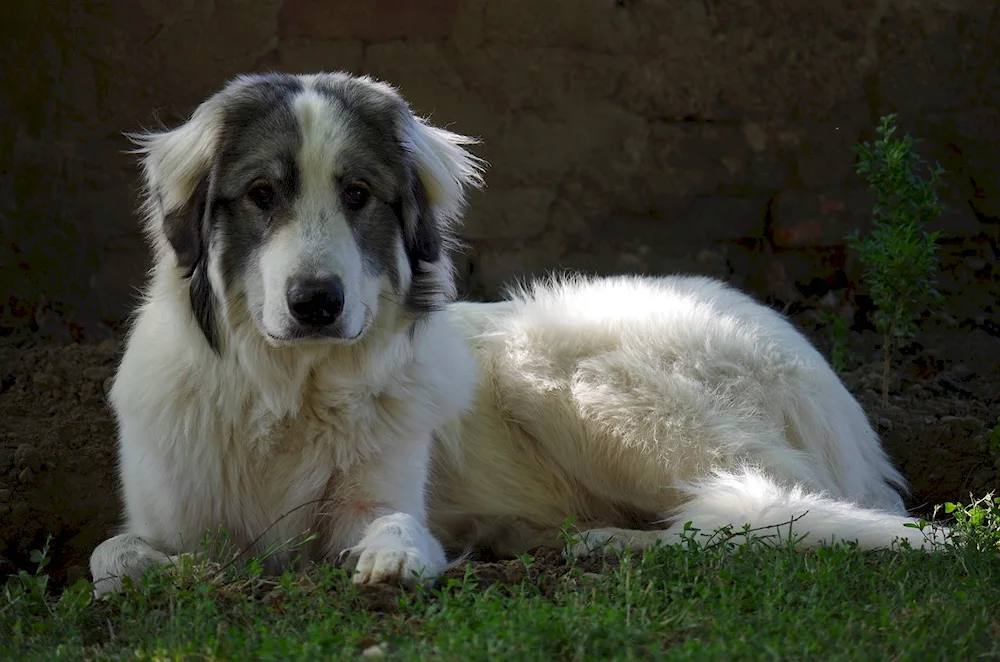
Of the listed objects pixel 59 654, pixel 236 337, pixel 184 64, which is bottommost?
pixel 59 654

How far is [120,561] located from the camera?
3.47 meters

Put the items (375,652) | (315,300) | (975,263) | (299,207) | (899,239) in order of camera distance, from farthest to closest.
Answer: (975,263)
(899,239)
(299,207)
(315,300)
(375,652)

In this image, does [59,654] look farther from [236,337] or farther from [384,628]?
[236,337]

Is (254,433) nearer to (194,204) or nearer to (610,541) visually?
(194,204)

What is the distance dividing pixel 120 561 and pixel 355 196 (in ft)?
4.38

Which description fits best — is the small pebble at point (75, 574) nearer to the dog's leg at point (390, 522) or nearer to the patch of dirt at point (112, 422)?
the patch of dirt at point (112, 422)

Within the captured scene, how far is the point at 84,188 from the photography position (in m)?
6.05

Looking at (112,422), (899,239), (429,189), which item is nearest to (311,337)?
(429,189)

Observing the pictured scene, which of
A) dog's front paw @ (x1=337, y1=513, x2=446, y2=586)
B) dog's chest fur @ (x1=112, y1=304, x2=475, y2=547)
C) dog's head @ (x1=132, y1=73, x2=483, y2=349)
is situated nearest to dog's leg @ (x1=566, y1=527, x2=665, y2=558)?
dog's front paw @ (x1=337, y1=513, x2=446, y2=586)

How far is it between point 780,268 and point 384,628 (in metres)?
4.25

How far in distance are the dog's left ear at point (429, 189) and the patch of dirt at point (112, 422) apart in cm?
110

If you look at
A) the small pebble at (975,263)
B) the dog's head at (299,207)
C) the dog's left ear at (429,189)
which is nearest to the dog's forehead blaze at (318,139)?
the dog's head at (299,207)

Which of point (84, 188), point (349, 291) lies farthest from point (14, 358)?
point (349, 291)

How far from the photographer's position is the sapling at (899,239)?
5.06 metres
